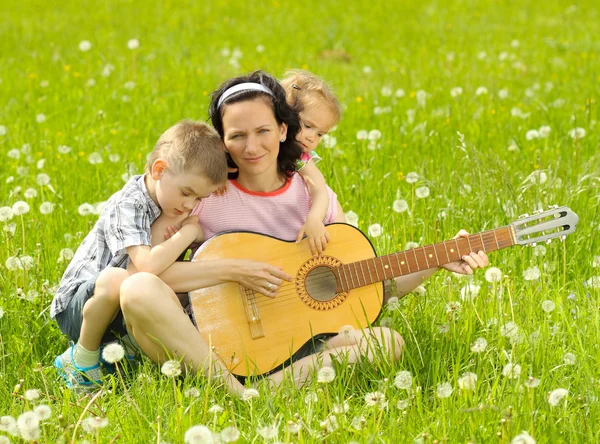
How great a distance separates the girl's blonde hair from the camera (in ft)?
12.5

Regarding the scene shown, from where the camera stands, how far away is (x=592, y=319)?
3441mm

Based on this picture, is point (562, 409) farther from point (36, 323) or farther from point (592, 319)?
point (36, 323)

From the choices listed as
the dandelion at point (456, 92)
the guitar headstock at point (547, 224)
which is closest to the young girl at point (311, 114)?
the guitar headstock at point (547, 224)

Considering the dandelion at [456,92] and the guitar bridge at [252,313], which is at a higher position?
the dandelion at [456,92]

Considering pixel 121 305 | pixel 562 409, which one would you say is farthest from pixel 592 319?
pixel 121 305

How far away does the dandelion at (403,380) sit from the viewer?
285 cm

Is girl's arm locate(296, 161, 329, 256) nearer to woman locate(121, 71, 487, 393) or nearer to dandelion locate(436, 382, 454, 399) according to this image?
woman locate(121, 71, 487, 393)

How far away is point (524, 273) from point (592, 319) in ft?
1.28

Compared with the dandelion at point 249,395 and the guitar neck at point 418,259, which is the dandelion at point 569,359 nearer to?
the guitar neck at point 418,259

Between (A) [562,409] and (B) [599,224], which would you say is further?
(B) [599,224]

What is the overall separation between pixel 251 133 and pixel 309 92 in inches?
21.5

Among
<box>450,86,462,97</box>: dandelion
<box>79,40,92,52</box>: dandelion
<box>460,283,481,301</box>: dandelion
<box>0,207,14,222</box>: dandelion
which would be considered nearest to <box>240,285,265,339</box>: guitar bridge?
<box>460,283,481,301</box>: dandelion

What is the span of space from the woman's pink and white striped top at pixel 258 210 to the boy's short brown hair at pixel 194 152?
0.84ft

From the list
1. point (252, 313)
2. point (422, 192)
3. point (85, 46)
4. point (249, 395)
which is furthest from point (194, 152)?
point (85, 46)
